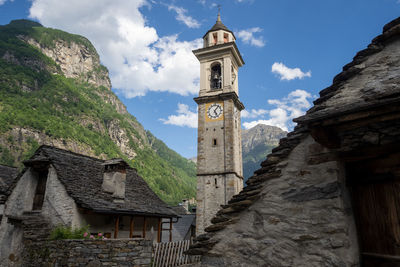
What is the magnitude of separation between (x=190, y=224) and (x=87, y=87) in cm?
11359

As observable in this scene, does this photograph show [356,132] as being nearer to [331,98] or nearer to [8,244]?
[331,98]

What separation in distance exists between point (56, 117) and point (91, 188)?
66.2 metres

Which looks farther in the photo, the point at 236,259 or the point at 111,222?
the point at 111,222

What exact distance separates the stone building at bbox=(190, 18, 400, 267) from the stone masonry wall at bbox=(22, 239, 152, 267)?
5.43m

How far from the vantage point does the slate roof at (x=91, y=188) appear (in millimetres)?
11302

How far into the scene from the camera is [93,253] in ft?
27.8

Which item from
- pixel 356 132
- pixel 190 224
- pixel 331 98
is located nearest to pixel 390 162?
pixel 356 132

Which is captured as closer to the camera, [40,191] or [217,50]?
[40,191]

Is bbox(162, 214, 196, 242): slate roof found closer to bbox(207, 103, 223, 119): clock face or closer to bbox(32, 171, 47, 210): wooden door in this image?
bbox(207, 103, 223, 119): clock face

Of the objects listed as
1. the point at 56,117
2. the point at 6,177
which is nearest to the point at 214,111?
the point at 6,177

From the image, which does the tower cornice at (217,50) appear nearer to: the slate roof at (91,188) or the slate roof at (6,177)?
the slate roof at (91,188)

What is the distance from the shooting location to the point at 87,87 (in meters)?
123

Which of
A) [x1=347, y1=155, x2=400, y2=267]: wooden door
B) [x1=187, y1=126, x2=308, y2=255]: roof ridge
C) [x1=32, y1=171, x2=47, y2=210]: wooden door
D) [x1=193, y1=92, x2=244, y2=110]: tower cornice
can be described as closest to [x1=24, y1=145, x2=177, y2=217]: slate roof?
[x1=32, y1=171, x2=47, y2=210]: wooden door

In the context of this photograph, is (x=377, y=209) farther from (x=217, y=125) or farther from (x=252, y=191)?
(x=217, y=125)
